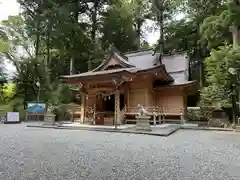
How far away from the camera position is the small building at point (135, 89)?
429 inches

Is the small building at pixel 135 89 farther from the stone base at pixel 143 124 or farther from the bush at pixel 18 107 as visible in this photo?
the bush at pixel 18 107

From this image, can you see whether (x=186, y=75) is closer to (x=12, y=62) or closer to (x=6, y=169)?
(x=6, y=169)

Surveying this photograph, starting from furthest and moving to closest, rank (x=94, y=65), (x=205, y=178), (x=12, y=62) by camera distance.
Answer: (x=94, y=65)
(x=12, y=62)
(x=205, y=178)

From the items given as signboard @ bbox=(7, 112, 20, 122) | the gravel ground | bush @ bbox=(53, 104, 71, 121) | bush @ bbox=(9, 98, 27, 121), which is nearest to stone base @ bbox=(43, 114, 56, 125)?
signboard @ bbox=(7, 112, 20, 122)

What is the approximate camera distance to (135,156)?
13.9ft

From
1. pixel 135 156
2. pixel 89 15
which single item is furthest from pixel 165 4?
pixel 135 156

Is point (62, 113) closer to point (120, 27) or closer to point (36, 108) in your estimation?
point (36, 108)

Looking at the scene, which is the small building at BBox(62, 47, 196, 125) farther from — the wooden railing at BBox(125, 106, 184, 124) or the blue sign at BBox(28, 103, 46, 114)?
the blue sign at BBox(28, 103, 46, 114)

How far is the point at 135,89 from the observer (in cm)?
1200

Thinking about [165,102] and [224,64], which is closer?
[224,64]

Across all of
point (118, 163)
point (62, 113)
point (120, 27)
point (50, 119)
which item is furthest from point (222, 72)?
point (120, 27)

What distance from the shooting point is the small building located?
429 inches

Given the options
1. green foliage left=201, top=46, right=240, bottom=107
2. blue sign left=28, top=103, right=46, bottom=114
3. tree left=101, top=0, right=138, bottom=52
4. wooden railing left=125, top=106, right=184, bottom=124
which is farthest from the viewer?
tree left=101, top=0, right=138, bottom=52

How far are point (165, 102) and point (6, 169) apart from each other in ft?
35.1
